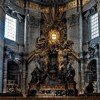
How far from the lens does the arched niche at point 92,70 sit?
942 inches

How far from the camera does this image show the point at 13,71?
→ 81.8 ft

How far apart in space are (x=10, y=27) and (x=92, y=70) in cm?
731

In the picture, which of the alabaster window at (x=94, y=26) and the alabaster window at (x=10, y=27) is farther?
the alabaster window at (x=10, y=27)

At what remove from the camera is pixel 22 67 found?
25.2m

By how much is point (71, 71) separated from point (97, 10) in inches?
198

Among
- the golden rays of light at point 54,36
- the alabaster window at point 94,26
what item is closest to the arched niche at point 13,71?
the golden rays of light at point 54,36

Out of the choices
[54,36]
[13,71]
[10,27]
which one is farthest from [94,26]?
[13,71]

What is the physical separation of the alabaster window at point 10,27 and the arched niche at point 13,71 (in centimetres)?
205

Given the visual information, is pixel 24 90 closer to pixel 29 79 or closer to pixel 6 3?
pixel 29 79

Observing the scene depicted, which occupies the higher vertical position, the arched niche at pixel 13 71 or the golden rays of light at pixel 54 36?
the golden rays of light at pixel 54 36

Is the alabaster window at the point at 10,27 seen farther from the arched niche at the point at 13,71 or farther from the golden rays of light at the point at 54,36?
the golden rays of light at the point at 54,36

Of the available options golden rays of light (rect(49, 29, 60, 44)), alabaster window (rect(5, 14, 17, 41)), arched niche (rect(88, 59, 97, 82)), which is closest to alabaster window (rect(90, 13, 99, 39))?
arched niche (rect(88, 59, 97, 82))

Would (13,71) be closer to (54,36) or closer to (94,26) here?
(54,36)

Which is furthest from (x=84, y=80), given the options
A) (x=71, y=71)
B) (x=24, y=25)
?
(x=24, y=25)
